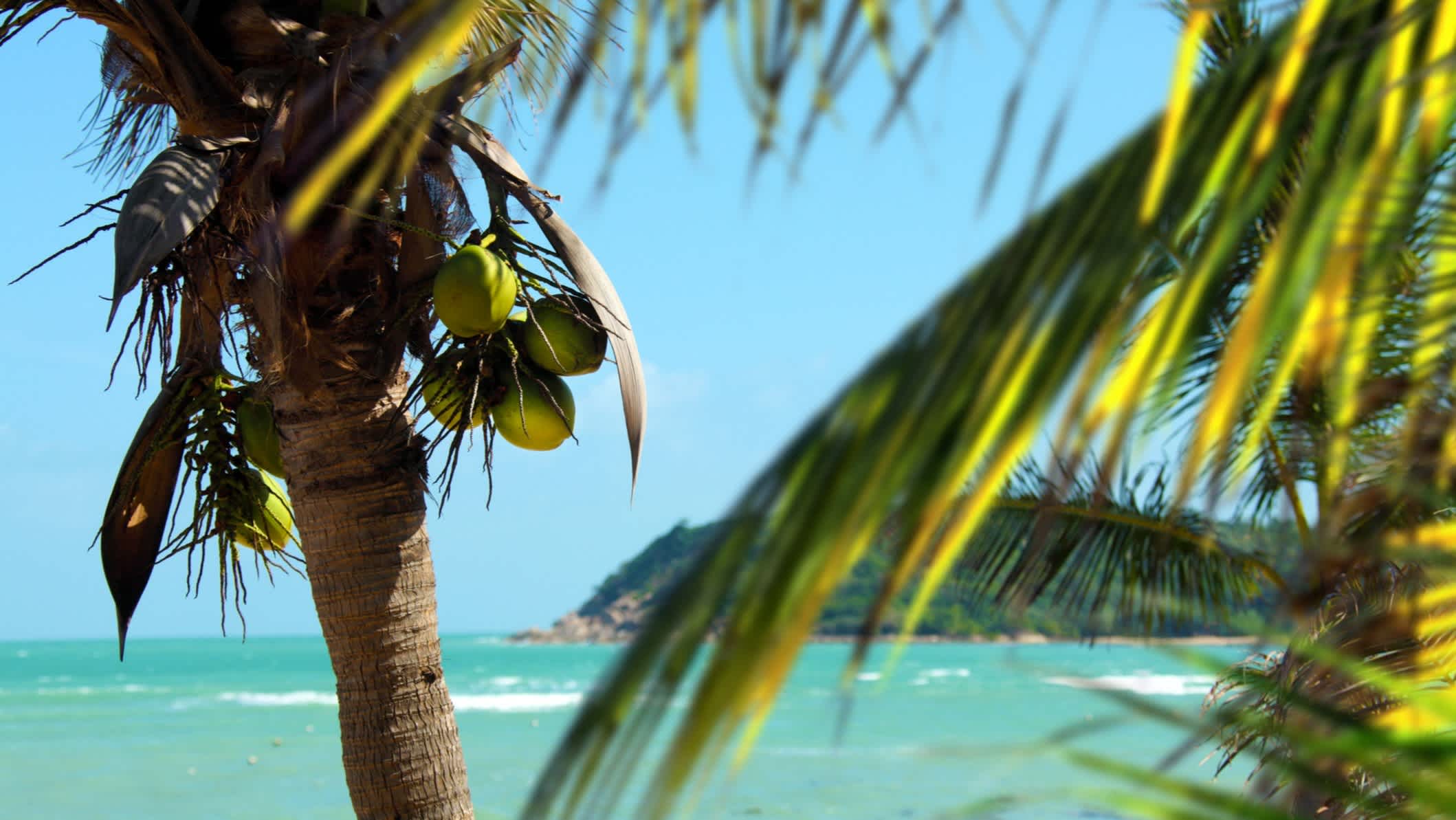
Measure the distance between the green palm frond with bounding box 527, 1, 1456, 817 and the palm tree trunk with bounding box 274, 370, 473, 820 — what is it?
2.41 metres

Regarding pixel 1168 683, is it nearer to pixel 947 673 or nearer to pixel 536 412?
pixel 947 673

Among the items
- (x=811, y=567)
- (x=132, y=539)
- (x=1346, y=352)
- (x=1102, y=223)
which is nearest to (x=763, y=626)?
(x=811, y=567)

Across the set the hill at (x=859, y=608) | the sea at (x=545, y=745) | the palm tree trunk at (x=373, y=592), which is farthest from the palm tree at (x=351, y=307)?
the sea at (x=545, y=745)

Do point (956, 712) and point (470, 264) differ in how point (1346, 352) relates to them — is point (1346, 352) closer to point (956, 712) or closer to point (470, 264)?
point (470, 264)

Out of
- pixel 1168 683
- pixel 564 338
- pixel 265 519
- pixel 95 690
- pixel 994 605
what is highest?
pixel 564 338

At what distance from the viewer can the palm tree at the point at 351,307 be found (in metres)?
2.67

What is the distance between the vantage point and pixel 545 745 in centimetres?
2338

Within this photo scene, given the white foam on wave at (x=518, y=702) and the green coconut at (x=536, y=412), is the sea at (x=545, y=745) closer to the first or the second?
the white foam on wave at (x=518, y=702)

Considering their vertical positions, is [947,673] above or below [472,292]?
below

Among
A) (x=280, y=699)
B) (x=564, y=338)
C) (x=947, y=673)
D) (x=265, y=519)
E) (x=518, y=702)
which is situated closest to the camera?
(x=564, y=338)

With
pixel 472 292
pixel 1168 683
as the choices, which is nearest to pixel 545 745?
pixel 472 292

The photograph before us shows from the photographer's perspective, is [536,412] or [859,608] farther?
[536,412]

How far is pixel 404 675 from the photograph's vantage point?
2.90m

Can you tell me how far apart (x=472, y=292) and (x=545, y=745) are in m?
22.0
